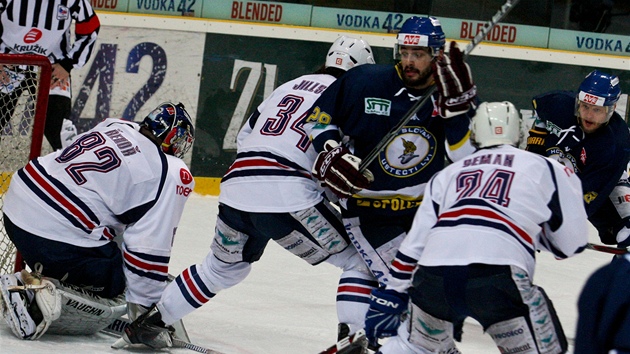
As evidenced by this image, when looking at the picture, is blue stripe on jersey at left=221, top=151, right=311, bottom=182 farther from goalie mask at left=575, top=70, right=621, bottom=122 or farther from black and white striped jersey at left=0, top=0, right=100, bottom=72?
black and white striped jersey at left=0, top=0, right=100, bottom=72

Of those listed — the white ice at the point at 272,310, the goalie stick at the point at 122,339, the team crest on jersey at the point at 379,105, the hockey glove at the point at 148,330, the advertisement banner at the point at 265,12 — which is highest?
the advertisement banner at the point at 265,12

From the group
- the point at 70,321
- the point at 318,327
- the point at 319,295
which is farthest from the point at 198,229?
the point at 70,321

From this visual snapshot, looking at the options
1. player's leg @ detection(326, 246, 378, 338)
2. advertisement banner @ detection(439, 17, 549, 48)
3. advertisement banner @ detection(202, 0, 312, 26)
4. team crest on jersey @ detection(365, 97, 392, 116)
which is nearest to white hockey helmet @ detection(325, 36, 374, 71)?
team crest on jersey @ detection(365, 97, 392, 116)

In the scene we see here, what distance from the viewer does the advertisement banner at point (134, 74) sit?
6.26 metres

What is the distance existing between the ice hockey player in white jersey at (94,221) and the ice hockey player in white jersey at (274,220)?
0.36 ft

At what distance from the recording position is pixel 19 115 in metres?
4.23

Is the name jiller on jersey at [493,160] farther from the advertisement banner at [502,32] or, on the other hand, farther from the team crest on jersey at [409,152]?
the advertisement banner at [502,32]

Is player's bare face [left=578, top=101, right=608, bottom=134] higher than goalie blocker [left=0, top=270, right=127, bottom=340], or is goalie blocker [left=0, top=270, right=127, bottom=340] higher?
player's bare face [left=578, top=101, right=608, bottom=134]

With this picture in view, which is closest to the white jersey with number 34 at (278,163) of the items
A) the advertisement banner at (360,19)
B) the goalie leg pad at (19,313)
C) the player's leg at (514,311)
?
the goalie leg pad at (19,313)

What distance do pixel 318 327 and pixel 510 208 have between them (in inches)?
65.9

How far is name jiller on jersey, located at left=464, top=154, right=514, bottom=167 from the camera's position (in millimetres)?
2672

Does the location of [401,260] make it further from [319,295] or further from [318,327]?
[319,295]

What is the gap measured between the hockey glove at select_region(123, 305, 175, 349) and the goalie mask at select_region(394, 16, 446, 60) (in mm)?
1133

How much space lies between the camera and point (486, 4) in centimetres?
703
